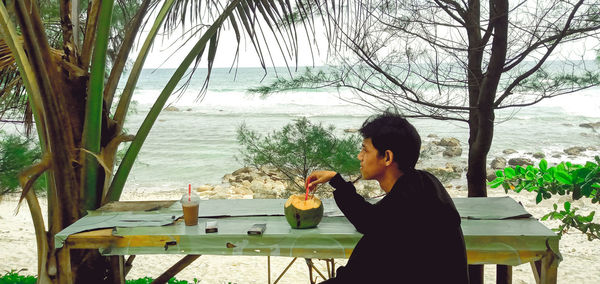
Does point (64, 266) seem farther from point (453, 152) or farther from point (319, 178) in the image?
point (453, 152)

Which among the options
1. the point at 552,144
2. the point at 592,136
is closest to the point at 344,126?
the point at 552,144

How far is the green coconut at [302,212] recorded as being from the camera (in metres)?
1.83

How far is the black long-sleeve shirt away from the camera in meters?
1.27

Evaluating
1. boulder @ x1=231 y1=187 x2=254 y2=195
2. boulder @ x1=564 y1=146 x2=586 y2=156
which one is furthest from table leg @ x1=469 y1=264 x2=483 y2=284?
boulder @ x1=564 y1=146 x2=586 y2=156

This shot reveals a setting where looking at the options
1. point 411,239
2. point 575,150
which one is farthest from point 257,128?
point 411,239

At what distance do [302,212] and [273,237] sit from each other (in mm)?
134

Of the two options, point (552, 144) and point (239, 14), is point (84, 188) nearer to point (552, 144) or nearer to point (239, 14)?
point (239, 14)

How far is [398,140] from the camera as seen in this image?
1.44 metres

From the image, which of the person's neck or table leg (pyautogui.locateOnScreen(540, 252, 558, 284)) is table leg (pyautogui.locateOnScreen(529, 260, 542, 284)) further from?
the person's neck

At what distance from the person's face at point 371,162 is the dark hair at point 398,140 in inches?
0.6

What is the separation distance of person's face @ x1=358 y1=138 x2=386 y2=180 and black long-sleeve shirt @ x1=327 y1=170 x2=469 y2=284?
0.37 ft

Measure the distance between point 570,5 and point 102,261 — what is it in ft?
9.08

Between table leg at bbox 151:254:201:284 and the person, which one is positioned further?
table leg at bbox 151:254:201:284

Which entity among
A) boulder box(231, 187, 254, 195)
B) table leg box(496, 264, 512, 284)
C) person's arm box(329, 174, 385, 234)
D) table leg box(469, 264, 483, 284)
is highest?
person's arm box(329, 174, 385, 234)
